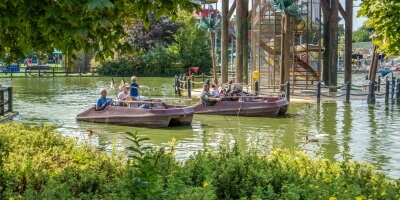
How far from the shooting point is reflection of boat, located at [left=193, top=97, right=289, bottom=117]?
2336 centimetres

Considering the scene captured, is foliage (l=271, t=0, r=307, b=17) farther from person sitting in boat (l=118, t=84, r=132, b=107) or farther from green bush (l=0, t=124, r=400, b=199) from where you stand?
green bush (l=0, t=124, r=400, b=199)

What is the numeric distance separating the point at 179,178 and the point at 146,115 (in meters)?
13.5

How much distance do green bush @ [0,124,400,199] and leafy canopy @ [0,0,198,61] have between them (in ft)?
3.14

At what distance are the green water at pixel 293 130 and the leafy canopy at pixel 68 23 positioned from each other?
5.83m

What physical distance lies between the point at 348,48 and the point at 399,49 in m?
23.9

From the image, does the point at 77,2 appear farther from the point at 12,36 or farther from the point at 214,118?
the point at 214,118

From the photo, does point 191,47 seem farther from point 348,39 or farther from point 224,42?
point 348,39

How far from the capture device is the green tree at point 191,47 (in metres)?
64.3

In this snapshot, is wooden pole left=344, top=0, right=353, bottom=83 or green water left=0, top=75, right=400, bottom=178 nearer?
green water left=0, top=75, right=400, bottom=178

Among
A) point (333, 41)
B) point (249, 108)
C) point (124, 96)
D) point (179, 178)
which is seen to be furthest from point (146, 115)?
point (333, 41)

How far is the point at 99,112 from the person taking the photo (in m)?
21.3

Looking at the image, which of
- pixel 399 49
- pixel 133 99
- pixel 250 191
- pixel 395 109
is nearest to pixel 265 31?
pixel 395 109

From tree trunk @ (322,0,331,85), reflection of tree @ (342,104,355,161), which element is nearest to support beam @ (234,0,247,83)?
tree trunk @ (322,0,331,85)

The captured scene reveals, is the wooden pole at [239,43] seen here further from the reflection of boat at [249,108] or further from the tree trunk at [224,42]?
the reflection of boat at [249,108]
